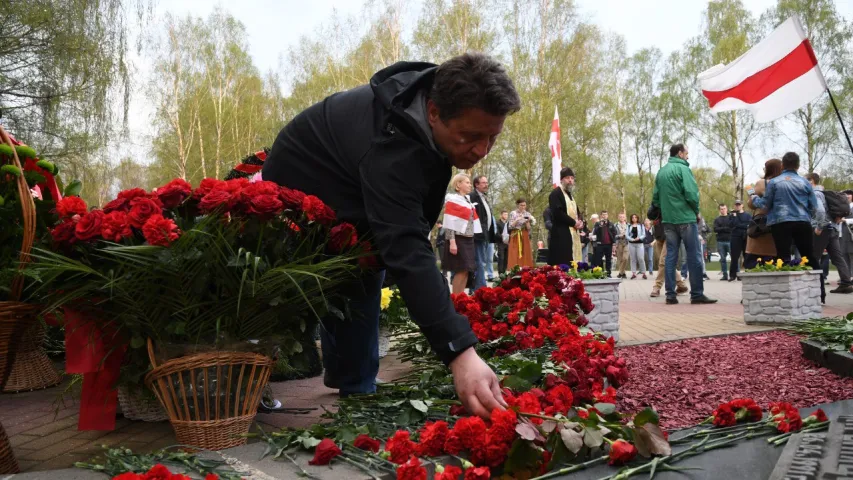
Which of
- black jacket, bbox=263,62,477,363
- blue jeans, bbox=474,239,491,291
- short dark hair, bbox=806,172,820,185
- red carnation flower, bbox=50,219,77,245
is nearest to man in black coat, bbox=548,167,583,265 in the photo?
blue jeans, bbox=474,239,491,291

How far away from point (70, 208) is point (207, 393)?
2.70ft

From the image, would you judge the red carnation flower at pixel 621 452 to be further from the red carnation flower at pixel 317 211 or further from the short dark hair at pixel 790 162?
the short dark hair at pixel 790 162

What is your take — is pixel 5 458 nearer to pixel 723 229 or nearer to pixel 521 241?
pixel 521 241

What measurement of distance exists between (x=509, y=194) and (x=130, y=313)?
114 ft

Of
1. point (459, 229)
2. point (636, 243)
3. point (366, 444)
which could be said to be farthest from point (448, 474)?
point (636, 243)

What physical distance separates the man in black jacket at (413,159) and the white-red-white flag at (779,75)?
5.62 metres

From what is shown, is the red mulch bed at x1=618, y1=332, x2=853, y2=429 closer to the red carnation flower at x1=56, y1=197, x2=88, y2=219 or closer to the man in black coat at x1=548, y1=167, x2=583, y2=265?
the red carnation flower at x1=56, y1=197, x2=88, y2=219

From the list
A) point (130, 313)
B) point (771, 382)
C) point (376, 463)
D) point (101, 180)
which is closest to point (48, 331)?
point (130, 313)

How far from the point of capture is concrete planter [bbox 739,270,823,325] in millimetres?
7035

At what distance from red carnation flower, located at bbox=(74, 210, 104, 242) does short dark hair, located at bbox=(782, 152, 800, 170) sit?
27.8 ft

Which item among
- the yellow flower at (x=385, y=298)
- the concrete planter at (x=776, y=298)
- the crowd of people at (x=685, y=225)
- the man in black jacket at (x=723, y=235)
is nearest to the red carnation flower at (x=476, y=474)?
the yellow flower at (x=385, y=298)

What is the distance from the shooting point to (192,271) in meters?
2.23

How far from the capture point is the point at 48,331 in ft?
16.0

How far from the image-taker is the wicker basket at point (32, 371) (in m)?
4.00
